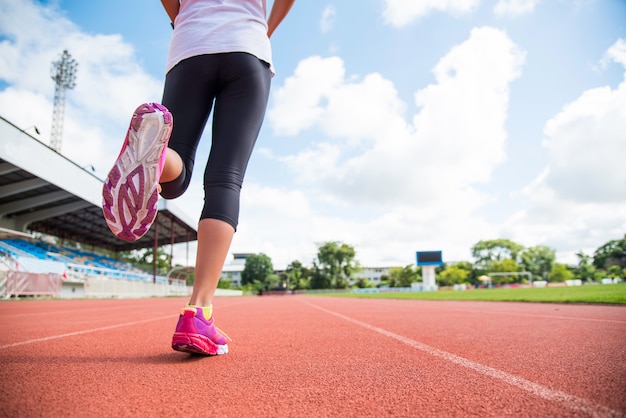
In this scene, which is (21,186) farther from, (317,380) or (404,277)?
(404,277)

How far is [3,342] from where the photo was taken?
2.14m

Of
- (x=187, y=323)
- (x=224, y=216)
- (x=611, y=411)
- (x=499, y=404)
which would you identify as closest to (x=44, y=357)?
(x=187, y=323)

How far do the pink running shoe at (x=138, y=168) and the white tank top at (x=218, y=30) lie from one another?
1.64ft

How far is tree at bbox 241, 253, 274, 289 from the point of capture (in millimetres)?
83631

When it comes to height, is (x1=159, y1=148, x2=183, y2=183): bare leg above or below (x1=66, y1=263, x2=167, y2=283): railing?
above

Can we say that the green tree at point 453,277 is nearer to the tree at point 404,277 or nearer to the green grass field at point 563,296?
the tree at point 404,277

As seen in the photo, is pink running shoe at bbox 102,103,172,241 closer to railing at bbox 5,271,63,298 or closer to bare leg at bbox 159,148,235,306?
bare leg at bbox 159,148,235,306

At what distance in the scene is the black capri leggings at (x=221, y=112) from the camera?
1.75m

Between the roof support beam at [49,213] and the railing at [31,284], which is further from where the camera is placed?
the roof support beam at [49,213]

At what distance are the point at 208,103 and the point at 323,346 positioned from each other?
145 centimetres

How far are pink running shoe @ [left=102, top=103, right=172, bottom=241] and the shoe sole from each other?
20.6 inches

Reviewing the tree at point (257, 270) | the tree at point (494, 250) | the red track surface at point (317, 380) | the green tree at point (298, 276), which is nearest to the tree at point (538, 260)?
the tree at point (494, 250)

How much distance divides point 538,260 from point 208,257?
102 m

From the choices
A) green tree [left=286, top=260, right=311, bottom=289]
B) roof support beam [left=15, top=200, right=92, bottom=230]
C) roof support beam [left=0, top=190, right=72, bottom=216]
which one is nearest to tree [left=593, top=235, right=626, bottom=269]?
green tree [left=286, top=260, right=311, bottom=289]
